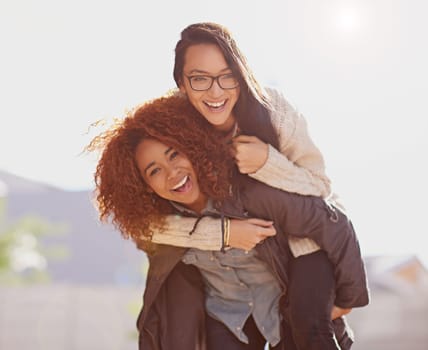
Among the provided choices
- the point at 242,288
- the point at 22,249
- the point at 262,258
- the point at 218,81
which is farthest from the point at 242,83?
the point at 22,249

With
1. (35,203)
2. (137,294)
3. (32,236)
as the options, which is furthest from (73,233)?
(32,236)

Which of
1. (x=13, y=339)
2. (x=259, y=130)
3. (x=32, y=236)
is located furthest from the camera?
(x=13, y=339)

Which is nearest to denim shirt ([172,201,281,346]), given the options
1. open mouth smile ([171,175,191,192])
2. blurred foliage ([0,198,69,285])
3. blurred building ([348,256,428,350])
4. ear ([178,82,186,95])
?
open mouth smile ([171,175,191,192])

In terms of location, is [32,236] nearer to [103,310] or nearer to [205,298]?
[103,310]

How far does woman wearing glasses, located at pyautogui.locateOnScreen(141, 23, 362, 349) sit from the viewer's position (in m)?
2.53

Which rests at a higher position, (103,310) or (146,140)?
(146,140)

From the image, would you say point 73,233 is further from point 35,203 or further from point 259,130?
point 259,130

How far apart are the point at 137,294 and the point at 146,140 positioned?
11694mm

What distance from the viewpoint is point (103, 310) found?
46.0ft

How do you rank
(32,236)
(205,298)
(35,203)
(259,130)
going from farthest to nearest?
(35,203) < (32,236) < (205,298) < (259,130)

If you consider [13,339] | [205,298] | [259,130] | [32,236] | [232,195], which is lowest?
[13,339]

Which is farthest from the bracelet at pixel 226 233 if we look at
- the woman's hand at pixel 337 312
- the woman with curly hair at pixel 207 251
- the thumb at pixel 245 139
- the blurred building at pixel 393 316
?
Answer: the blurred building at pixel 393 316

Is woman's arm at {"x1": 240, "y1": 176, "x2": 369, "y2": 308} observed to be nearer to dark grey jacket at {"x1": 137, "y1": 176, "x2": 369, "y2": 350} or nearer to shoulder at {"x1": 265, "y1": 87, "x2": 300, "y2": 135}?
dark grey jacket at {"x1": 137, "y1": 176, "x2": 369, "y2": 350}

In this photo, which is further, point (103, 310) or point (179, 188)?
point (103, 310)
